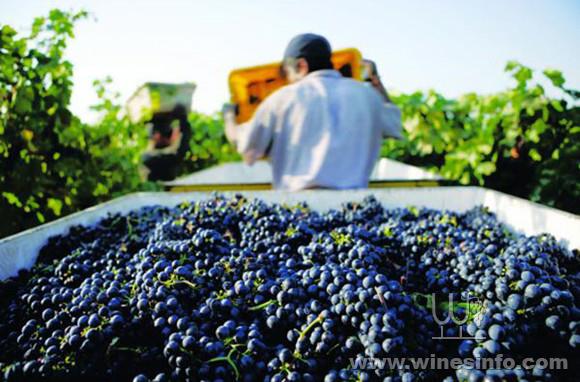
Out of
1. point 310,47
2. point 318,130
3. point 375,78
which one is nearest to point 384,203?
point 318,130

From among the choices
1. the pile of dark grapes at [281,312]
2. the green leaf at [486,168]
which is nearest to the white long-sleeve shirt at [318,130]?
the green leaf at [486,168]

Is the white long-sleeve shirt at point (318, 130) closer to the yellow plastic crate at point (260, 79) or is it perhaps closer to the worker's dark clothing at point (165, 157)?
the yellow plastic crate at point (260, 79)

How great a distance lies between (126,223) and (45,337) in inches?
38.0

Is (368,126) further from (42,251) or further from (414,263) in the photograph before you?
(42,251)

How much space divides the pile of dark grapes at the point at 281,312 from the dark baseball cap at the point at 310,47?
2263 mm

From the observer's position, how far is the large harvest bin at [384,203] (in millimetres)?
1595

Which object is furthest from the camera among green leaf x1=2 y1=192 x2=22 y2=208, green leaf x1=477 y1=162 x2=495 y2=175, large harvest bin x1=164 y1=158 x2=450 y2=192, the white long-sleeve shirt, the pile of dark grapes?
green leaf x1=477 y1=162 x2=495 y2=175

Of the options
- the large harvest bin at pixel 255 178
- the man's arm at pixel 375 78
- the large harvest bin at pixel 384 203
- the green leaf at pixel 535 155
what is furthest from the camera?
the man's arm at pixel 375 78


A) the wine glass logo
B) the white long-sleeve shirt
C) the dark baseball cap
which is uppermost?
the dark baseball cap

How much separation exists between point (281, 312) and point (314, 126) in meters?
2.41

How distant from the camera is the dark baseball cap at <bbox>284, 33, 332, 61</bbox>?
3299mm

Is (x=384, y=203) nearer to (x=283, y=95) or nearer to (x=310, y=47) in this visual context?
(x=283, y=95)

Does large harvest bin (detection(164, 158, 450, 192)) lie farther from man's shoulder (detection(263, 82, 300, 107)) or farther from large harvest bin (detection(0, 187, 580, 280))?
Answer: man's shoulder (detection(263, 82, 300, 107))

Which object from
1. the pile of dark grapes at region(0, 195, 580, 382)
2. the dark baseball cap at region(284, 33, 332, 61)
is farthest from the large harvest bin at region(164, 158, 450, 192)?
the pile of dark grapes at region(0, 195, 580, 382)
